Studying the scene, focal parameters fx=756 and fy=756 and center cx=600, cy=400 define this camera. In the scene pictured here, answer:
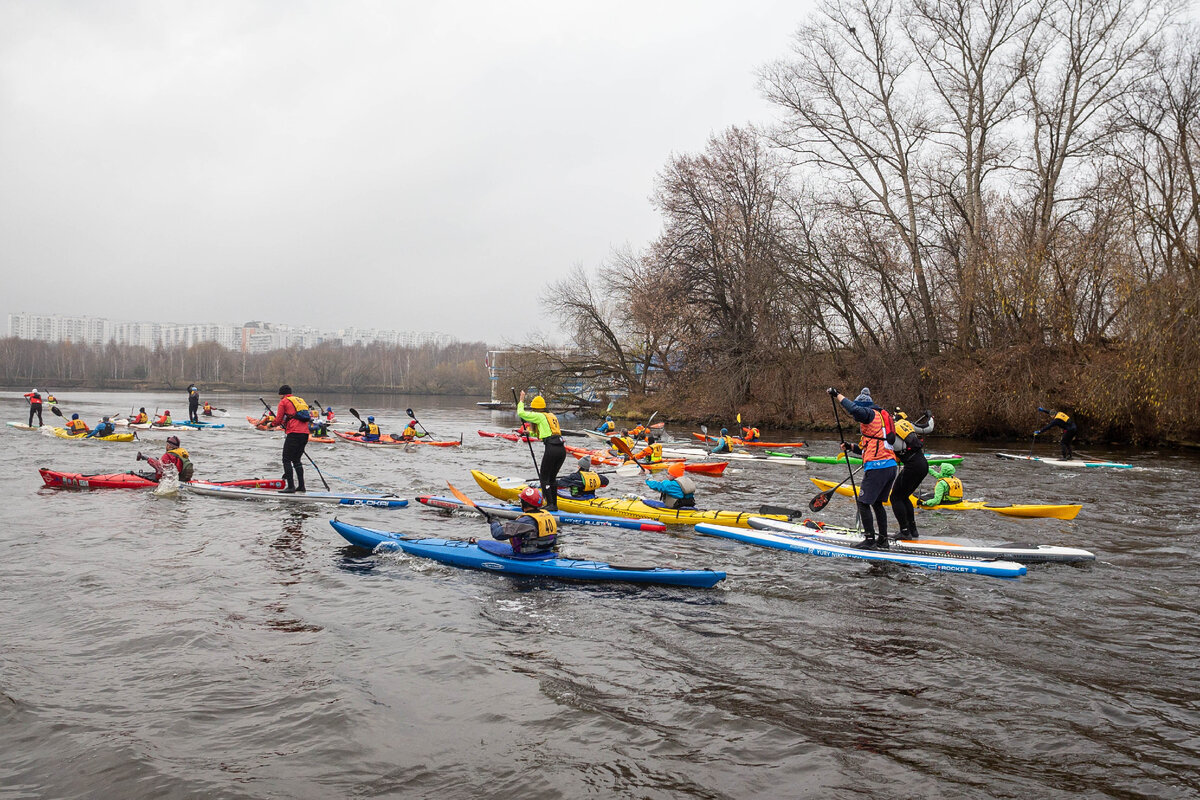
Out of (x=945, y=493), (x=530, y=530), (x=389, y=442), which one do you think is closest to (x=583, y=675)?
(x=530, y=530)

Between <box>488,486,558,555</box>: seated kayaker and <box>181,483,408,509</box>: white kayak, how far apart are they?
465cm

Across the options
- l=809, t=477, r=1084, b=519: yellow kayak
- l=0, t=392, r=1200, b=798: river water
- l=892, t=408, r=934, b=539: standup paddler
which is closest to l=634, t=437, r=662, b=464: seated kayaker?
l=809, t=477, r=1084, b=519: yellow kayak

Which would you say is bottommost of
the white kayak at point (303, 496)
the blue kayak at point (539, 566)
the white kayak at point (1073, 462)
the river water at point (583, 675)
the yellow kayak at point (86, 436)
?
the river water at point (583, 675)

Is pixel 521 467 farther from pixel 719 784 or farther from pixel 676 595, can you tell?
pixel 719 784

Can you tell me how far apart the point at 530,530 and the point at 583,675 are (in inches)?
110

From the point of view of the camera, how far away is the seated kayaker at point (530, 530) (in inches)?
341

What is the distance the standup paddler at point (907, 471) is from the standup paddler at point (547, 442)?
4.85 m

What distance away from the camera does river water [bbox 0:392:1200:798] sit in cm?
462

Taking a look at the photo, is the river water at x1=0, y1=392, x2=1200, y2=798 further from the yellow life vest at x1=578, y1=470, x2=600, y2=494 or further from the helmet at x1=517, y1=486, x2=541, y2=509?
the yellow life vest at x1=578, y1=470, x2=600, y2=494

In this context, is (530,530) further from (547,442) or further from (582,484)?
(582,484)

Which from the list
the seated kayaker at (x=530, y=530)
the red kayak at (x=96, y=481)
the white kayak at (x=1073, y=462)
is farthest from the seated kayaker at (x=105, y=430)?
the white kayak at (x=1073, y=462)

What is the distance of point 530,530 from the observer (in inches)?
341

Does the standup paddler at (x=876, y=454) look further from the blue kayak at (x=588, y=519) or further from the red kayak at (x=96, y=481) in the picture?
the red kayak at (x=96, y=481)

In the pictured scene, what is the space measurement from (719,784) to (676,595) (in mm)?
3639
